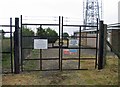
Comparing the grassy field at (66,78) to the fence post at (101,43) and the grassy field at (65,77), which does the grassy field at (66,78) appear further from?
the fence post at (101,43)

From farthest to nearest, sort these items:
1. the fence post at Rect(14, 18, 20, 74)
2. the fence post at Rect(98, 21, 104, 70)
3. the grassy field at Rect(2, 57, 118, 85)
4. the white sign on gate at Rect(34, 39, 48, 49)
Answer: the fence post at Rect(98, 21, 104, 70), the white sign on gate at Rect(34, 39, 48, 49), the fence post at Rect(14, 18, 20, 74), the grassy field at Rect(2, 57, 118, 85)

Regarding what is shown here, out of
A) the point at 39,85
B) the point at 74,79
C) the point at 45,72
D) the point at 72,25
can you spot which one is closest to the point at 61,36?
the point at 72,25

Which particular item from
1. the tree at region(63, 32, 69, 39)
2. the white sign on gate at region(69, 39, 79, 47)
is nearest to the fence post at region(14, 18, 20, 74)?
the tree at region(63, 32, 69, 39)

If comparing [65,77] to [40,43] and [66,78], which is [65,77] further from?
[40,43]

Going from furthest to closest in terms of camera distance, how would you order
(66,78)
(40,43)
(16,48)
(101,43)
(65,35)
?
(65,35) < (101,43) < (40,43) < (16,48) < (66,78)

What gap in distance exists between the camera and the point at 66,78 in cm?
890

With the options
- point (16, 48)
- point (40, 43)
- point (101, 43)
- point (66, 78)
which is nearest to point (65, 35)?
point (40, 43)

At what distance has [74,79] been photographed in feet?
28.7

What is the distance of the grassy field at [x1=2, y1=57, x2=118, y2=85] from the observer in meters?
8.23

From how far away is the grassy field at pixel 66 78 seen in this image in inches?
324

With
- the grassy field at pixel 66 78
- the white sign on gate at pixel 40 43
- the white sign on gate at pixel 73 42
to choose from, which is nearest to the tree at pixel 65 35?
the white sign on gate at pixel 73 42

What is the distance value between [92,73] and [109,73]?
0.71 m

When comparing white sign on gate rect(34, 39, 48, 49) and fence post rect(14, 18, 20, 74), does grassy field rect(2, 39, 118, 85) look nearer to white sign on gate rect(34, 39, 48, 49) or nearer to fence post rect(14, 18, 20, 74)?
fence post rect(14, 18, 20, 74)

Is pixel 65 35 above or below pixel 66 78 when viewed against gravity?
above
